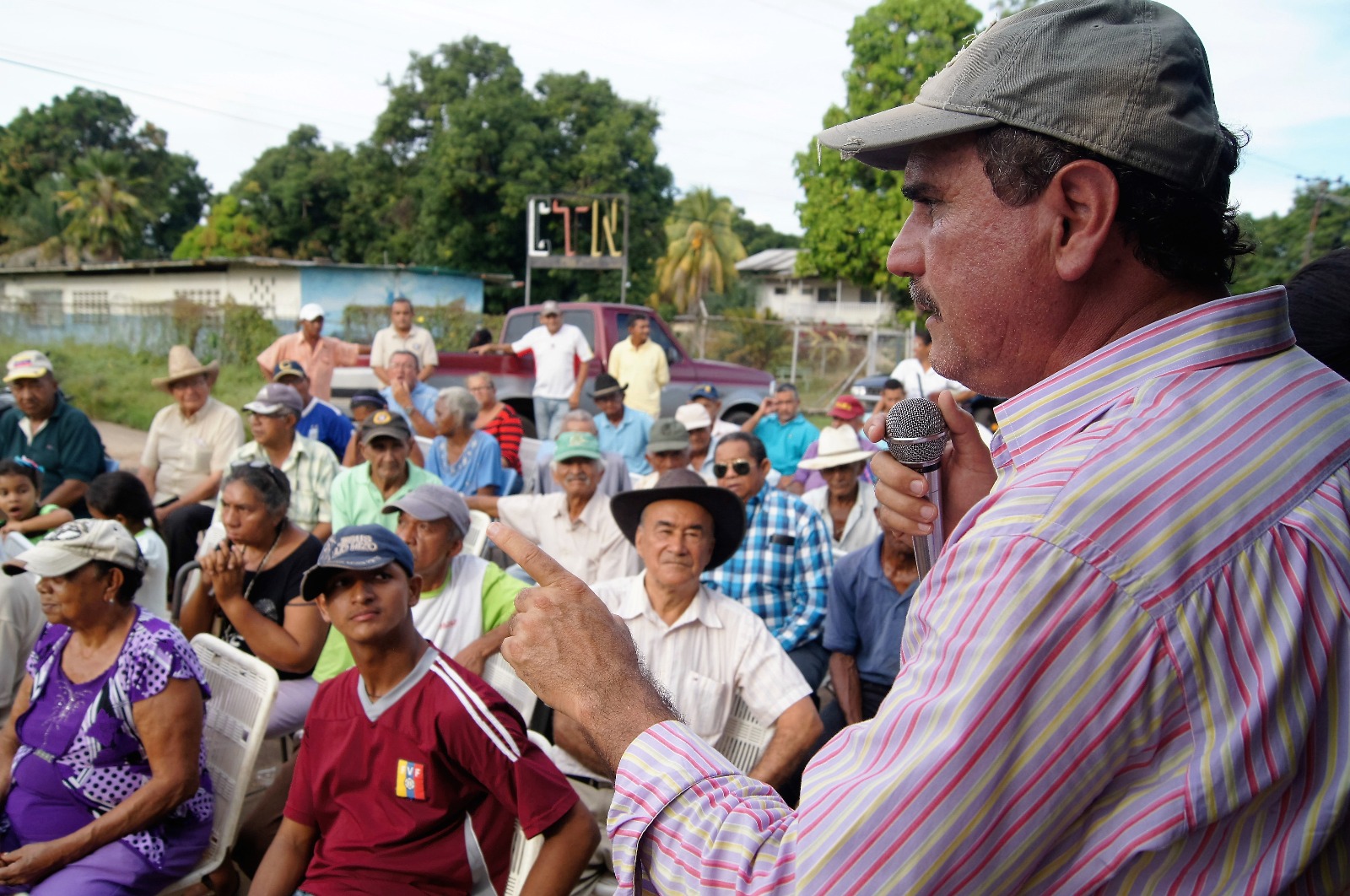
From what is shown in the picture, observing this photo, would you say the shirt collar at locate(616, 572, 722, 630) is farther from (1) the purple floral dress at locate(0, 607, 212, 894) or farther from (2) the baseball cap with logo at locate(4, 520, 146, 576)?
(2) the baseball cap with logo at locate(4, 520, 146, 576)

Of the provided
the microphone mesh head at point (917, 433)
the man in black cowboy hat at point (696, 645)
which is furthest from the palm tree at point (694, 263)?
the microphone mesh head at point (917, 433)

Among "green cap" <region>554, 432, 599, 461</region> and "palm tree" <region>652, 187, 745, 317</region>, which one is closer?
"green cap" <region>554, 432, 599, 461</region>

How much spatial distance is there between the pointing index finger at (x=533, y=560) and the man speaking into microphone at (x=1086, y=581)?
56 mm

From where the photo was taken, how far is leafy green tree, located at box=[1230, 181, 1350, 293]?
16672 millimetres

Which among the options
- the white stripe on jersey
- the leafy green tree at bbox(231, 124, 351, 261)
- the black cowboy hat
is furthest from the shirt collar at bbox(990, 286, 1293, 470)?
the leafy green tree at bbox(231, 124, 351, 261)

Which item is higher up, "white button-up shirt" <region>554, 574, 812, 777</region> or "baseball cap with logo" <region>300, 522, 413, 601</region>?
"baseball cap with logo" <region>300, 522, 413, 601</region>

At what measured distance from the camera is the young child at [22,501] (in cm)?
522

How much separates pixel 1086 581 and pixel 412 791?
2414 millimetres

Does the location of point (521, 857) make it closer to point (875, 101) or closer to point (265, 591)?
point (265, 591)

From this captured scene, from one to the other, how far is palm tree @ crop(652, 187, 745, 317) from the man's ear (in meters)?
39.3

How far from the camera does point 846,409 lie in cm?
716

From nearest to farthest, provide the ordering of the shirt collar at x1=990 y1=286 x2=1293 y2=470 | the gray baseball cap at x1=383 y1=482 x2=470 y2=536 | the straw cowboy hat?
1. the shirt collar at x1=990 y1=286 x2=1293 y2=470
2. the gray baseball cap at x1=383 y1=482 x2=470 y2=536
3. the straw cowboy hat

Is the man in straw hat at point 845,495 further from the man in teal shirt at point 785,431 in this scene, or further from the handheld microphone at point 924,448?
the handheld microphone at point 924,448

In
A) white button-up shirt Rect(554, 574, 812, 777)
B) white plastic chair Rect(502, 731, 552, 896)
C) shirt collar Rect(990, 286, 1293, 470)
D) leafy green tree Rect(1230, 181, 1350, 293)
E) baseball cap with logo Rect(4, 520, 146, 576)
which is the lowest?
white plastic chair Rect(502, 731, 552, 896)
